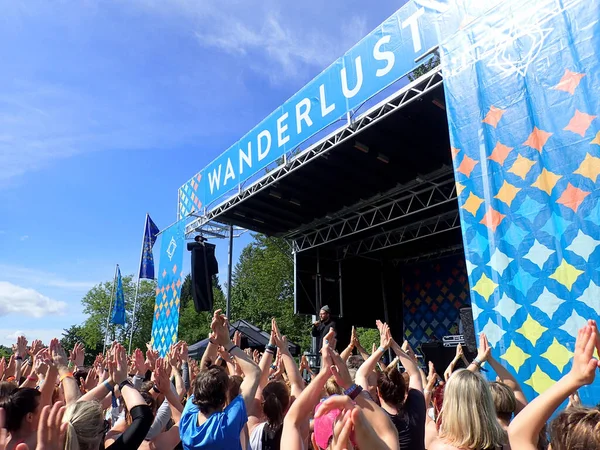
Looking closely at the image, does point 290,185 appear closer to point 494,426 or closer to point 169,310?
point 169,310

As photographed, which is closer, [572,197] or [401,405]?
[401,405]

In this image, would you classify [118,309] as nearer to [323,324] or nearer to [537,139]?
[323,324]

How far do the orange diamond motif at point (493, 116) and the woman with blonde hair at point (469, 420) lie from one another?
3389mm

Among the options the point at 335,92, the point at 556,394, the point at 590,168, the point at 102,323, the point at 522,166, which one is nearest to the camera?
the point at 556,394

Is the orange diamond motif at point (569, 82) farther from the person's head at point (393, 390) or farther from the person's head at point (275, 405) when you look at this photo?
the person's head at point (275, 405)

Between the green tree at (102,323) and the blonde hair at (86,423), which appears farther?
the green tree at (102,323)

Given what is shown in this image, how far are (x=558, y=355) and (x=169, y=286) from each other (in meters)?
8.83

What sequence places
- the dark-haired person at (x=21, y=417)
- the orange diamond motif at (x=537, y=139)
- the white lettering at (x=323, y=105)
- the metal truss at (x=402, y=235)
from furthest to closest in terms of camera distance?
the metal truss at (x=402, y=235) → the white lettering at (x=323, y=105) → the orange diamond motif at (x=537, y=139) → the dark-haired person at (x=21, y=417)

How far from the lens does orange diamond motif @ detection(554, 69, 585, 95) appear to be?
370 cm

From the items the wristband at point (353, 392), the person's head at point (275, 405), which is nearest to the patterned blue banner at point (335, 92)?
the person's head at point (275, 405)

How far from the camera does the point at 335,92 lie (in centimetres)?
652

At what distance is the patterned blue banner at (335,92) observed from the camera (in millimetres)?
5352

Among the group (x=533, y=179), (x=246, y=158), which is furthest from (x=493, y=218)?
(x=246, y=158)

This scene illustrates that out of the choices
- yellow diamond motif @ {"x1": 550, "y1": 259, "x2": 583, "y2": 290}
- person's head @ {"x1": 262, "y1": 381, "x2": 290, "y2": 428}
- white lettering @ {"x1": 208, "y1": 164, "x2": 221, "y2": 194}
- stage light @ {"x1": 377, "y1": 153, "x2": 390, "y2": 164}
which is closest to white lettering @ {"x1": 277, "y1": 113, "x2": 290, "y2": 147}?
stage light @ {"x1": 377, "y1": 153, "x2": 390, "y2": 164}
